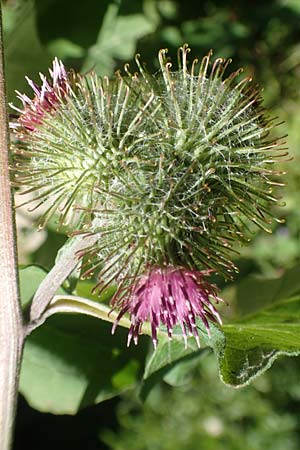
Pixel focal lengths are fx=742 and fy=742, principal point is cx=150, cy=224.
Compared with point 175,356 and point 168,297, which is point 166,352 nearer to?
point 175,356

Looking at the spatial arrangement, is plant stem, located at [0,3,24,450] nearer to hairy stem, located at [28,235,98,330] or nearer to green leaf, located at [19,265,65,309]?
hairy stem, located at [28,235,98,330]

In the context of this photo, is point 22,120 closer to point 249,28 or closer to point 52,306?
point 52,306

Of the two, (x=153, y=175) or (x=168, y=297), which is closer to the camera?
(x=168, y=297)

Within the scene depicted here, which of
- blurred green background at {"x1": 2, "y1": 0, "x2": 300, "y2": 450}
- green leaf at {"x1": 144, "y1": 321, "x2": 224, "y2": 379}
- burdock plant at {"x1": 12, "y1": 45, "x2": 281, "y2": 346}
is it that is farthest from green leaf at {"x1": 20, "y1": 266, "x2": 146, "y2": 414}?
burdock plant at {"x1": 12, "y1": 45, "x2": 281, "y2": 346}

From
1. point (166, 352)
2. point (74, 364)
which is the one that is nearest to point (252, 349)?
point (166, 352)

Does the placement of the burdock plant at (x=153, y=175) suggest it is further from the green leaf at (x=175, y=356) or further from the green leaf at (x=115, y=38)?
the green leaf at (x=115, y=38)

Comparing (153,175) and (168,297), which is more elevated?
(153,175)

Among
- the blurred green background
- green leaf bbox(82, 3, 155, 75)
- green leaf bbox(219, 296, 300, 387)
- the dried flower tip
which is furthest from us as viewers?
the blurred green background

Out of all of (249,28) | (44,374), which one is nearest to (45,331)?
(44,374)

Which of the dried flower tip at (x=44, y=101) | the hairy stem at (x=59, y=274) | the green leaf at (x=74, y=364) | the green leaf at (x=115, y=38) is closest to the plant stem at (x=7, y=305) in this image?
the hairy stem at (x=59, y=274)
